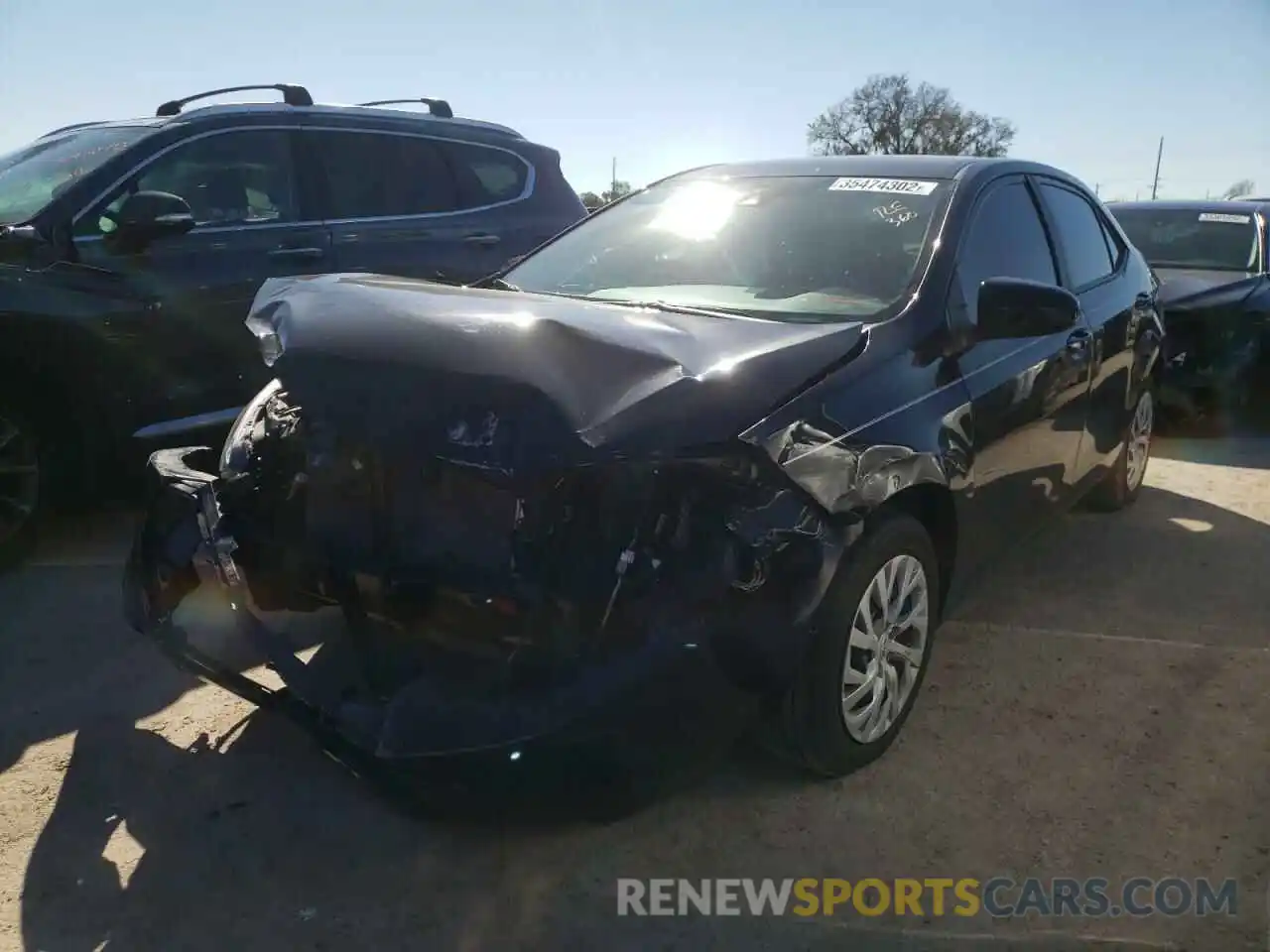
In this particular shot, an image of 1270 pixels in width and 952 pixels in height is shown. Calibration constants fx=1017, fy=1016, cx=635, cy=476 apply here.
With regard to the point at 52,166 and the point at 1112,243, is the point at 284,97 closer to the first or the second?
the point at 52,166

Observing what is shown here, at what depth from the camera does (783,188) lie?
368cm

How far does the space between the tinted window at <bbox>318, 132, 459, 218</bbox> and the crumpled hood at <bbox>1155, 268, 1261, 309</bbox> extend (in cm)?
475

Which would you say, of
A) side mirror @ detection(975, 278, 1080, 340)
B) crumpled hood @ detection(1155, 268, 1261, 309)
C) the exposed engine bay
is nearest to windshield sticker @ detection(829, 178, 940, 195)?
side mirror @ detection(975, 278, 1080, 340)

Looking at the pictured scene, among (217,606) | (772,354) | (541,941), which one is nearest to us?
(541,941)

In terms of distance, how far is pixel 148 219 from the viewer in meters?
4.27

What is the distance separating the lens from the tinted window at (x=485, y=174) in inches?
229

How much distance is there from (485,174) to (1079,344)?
352cm

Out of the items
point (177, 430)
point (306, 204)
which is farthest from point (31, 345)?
point (306, 204)

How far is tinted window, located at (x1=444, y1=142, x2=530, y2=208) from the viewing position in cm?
582

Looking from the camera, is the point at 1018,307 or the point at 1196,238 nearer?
the point at 1018,307

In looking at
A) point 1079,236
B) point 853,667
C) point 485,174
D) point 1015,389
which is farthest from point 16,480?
point 1079,236

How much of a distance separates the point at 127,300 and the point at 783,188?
2.83m

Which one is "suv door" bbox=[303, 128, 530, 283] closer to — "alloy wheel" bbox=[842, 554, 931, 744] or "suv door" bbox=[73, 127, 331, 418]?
"suv door" bbox=[73, 127, 331, 418]

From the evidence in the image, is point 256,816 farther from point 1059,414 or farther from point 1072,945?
point 1059,414
